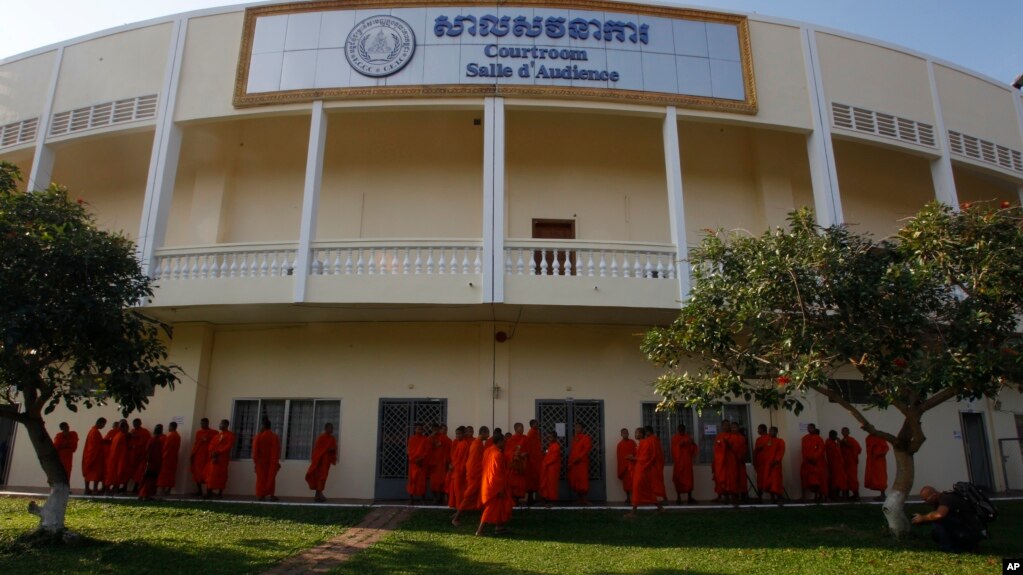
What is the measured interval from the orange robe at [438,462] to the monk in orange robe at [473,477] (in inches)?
53.3

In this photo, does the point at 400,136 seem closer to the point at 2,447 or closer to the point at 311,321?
the point at 311,321

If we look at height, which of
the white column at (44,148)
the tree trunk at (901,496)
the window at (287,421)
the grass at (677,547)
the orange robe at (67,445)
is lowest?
the grass at (677,547)

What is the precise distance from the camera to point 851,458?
1066 centimetres

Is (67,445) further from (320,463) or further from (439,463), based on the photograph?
(439,463)

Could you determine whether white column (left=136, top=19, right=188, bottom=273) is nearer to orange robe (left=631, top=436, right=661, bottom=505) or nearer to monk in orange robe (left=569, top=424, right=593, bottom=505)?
monk in orange robe (left=569, top=424, right=593, bottom=505)

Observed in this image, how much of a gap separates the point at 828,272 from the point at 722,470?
4703 millimetres

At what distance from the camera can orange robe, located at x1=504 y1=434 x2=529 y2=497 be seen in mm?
8391

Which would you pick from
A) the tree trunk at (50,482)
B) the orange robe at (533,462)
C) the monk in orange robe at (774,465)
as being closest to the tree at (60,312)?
the tree trunk at (50,482)

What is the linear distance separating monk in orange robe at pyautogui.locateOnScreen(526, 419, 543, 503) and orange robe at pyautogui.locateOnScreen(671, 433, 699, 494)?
2152 mm

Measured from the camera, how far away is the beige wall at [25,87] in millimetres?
11562

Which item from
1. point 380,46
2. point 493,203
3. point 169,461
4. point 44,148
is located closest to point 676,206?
point 493,203

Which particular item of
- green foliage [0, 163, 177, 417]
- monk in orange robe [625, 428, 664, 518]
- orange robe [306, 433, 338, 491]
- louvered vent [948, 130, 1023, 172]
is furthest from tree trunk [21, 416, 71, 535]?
louvered vent [948, 130, 1023, 172]

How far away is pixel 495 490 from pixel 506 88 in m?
6.17

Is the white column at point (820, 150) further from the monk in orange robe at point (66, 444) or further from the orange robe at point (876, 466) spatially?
the monk in orange robe at point (66, 444)
